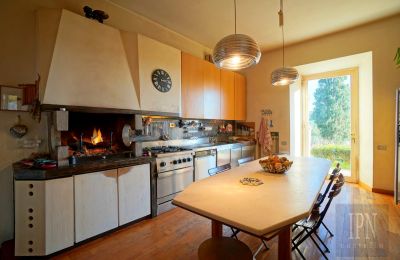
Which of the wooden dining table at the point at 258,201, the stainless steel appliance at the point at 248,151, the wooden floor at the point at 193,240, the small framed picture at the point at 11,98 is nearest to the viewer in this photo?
the wooden dining table at the point at 258,201

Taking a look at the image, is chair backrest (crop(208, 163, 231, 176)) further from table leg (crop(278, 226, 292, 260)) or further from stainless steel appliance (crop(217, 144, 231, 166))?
stainless steel appliance (crop(217, 144, 231, 166))

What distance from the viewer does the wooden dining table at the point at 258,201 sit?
0.99m

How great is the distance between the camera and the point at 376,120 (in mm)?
3387

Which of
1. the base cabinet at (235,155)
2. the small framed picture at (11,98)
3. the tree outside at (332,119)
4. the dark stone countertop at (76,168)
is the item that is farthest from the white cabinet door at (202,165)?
the tree outside at (332,119)

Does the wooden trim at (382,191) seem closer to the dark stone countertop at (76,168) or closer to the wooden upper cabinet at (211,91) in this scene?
the wooden upper cabinet at (211,91)

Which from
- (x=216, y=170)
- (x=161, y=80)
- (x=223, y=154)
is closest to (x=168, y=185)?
(x=216, y=170)

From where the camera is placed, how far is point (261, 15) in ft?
10.0

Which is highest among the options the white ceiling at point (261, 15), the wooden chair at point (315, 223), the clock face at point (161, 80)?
the white ceiling at point (261, 15)

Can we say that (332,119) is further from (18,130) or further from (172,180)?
(18,130)

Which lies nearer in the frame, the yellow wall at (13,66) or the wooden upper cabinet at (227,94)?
the yellow wall at (13,66)

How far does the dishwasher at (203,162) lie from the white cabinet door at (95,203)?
138 cm

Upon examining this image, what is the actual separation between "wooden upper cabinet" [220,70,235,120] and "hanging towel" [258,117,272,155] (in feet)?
2.37

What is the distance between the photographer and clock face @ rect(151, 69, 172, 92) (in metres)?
2.88

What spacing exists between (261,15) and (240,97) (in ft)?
6.48
